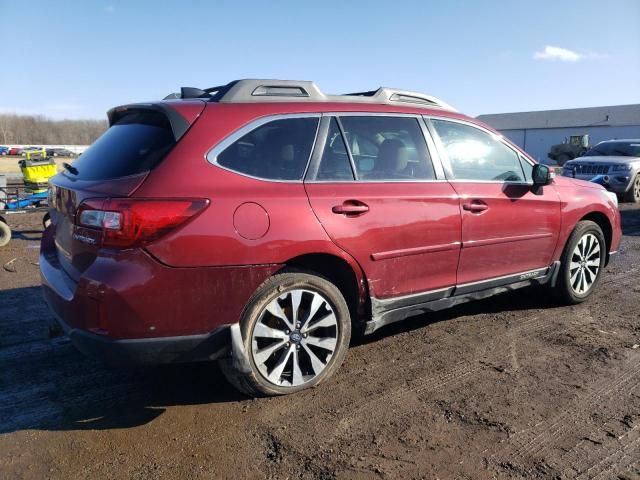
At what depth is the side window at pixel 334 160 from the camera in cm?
352

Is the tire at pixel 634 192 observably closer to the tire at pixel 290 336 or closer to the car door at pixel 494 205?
the car door at pixel 494 205

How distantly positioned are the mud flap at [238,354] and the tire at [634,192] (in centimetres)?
1463

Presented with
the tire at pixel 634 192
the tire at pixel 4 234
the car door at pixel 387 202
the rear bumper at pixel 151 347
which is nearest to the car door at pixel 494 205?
the car door at pixel 387 202

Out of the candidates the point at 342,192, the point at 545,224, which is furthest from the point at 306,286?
the point at 545,224

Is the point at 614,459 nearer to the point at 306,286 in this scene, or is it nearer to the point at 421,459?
the point at 421,459

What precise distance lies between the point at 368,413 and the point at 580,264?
3156mm

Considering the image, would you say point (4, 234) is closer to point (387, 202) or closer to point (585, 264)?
point (387, 202)

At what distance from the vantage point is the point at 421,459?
2719 millimetres

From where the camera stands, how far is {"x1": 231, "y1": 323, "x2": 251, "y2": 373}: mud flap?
119 inches

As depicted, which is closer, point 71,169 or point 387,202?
point 71,169

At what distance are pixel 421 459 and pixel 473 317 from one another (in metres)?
2.40

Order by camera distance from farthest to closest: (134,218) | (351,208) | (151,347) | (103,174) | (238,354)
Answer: (351,208)
(103,174)
(238,354)
(151,347)
(134,218)

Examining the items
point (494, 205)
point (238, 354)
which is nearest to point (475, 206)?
point (494, 205)

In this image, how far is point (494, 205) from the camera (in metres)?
4.33
